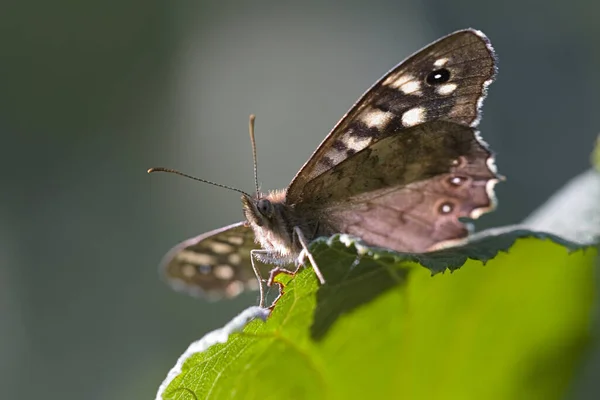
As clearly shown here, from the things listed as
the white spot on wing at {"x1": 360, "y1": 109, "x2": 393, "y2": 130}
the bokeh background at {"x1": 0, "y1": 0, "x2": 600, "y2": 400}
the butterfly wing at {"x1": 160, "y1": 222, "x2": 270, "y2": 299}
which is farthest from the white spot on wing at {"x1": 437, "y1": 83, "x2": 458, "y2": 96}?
the bokeh background at {"x1": 0, "y1": 0, "x2": 600, "y2": 400}

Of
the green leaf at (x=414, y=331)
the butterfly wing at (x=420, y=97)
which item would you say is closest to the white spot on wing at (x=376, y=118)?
the butterfly wing at (x=420, y=97)

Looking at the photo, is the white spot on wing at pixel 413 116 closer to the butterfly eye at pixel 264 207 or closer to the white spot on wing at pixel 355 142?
the white spot on wing at pixel 355 142

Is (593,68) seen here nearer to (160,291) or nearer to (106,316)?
(160,291)

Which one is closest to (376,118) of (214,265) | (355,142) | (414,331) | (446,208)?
(355,142)

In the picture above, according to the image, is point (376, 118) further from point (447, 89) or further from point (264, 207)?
point (264, 207)

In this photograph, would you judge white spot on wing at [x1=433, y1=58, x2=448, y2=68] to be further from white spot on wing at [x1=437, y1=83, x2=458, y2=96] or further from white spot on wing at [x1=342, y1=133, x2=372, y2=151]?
white spot on wing at [x1=342, y1=133, x2=372, y2=151]

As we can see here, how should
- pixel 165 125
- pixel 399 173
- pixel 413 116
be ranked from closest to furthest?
1. pixel 413 116
2. pixel 399 173
3. pixel 165 125
